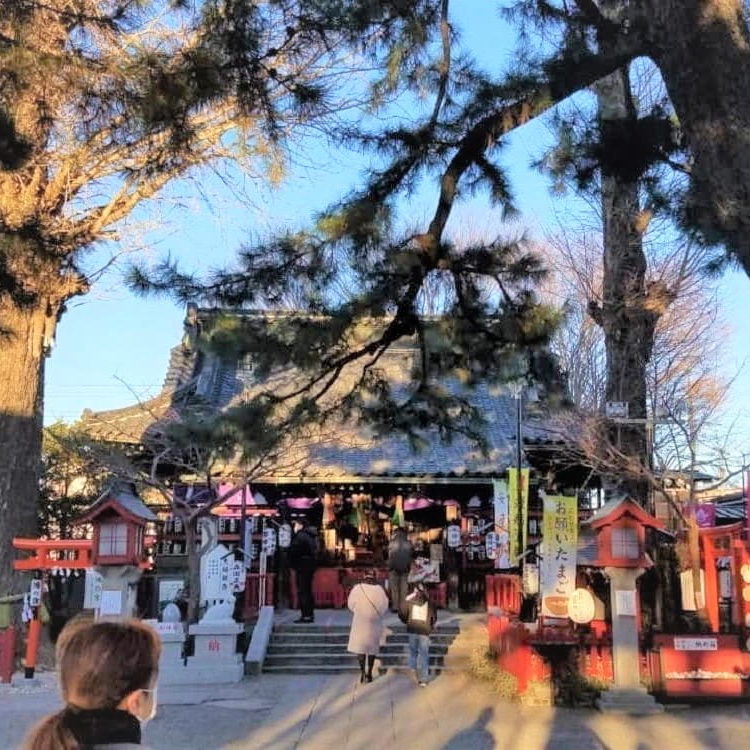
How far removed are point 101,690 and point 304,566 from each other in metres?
12.7

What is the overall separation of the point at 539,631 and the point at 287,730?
3243mm

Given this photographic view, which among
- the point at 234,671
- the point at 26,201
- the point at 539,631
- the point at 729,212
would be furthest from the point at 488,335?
the point at 234,671

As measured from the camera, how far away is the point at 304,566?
1455 cm

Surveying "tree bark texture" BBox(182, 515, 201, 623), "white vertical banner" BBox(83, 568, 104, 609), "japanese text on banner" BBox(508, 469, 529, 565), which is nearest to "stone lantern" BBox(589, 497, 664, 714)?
"japanese text on banner" BBox(508, 469, 529, 565)

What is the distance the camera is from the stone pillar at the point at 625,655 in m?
9.58

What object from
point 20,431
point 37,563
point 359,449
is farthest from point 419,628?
point 359,449

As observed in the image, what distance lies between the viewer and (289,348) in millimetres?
5137

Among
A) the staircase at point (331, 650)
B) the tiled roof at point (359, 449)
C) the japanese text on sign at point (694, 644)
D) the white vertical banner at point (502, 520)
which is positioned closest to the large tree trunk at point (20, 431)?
the tiled roof at point (359, 449)

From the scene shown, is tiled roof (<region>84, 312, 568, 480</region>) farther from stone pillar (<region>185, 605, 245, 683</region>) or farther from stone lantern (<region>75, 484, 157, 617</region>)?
stone lantern (<region>75, 484, 157, 617</region>)

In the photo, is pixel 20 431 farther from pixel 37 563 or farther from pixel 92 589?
pixel 92 589

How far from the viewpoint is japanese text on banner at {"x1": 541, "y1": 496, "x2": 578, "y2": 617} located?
427 inches

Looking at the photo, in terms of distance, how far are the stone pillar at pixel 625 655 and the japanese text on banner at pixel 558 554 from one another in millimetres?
826

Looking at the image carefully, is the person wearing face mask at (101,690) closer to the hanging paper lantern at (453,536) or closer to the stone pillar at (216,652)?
the stone pillar at (216,652)

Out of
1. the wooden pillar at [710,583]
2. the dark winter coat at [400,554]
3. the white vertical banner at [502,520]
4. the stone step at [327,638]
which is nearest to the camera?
the wooden pillar at [710,583]
